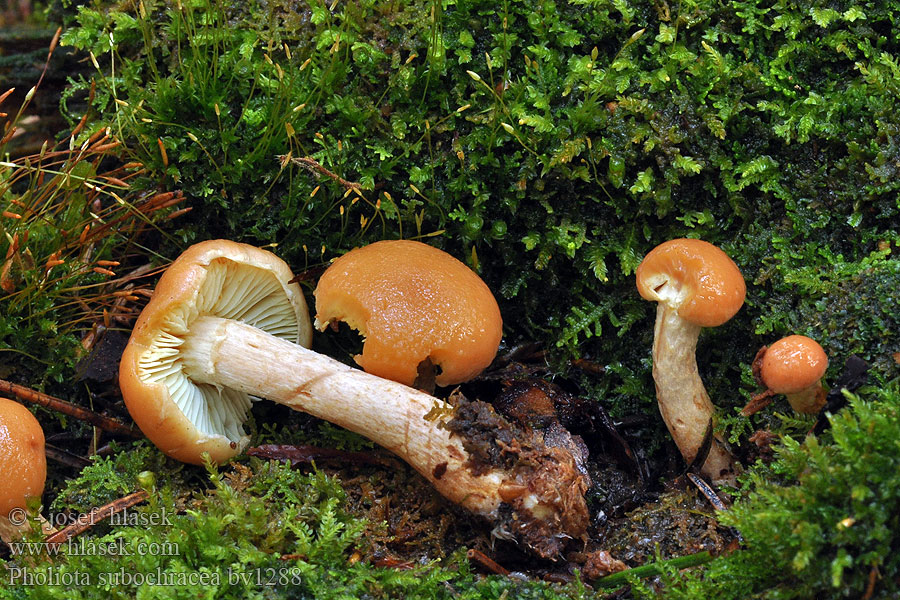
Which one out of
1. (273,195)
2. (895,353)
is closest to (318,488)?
(273,195)

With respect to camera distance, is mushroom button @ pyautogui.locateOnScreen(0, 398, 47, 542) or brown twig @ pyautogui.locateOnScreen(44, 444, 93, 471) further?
brown twig @ pyautogui.locateOnScreen(44, 444, 93, 471)

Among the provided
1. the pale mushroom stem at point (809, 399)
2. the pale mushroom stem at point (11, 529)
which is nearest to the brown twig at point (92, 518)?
the pale mushroom stem at point (11, 529)

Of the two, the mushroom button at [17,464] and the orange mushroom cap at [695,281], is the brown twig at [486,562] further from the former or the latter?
the mushroom button at [17,464]

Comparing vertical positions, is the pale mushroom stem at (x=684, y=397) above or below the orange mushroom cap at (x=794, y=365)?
below

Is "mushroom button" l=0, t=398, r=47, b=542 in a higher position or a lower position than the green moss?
lower

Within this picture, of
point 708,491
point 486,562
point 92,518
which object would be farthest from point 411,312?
point 92,518

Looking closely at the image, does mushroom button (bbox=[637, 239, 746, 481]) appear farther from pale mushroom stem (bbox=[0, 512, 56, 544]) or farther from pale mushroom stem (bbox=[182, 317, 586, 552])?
pale mushroom stem (bbox=[0, 512, 56, 544])

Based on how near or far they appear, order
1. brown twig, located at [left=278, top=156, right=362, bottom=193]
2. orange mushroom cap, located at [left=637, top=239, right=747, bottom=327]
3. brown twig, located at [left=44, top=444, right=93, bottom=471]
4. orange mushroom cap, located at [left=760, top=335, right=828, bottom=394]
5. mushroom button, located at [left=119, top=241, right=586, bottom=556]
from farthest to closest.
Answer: brown twig, located at [left=44, top=444, right=93, bottom=471]
brown twig, located at [left=278, top=156, right=362, bottom=193]
mushroom button, located at [left=119, top=241, right=586, bottom=556]
orange mushroom cap, located at [left=637, top=239, right=747, bottom=327]
orange mushroom cap, located at [left=760, top=335, right=828, bottom=394]

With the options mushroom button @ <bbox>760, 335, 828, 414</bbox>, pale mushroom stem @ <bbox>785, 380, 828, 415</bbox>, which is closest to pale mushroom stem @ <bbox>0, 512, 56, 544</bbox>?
mushroom button @ <bbox>760, 335, 828, 414</bbox>
